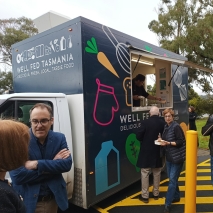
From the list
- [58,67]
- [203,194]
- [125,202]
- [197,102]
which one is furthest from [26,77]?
[197,102]

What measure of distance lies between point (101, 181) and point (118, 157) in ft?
1.83

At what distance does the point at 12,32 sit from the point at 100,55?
71.5 ft

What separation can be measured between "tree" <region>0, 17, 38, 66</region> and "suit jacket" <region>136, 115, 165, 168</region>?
69.6 ft

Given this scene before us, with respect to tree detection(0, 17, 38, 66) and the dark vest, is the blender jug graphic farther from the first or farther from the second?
tree detection(0, 17, 38, 66)

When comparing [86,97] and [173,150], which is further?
[173,150]

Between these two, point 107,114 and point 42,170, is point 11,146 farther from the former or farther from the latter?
point 107,114

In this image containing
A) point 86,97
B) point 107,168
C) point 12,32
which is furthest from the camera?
point 12,32

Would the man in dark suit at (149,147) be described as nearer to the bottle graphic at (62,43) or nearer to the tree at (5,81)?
the bottle graphic at (62,43)

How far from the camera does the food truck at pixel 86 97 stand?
10.00ft

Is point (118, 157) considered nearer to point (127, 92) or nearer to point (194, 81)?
point (127, 92)

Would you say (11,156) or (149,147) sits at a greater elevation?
(11,156)

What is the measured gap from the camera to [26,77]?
3.99 meters

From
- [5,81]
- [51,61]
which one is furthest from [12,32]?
[51,61]

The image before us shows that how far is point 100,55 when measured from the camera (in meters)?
3.38
